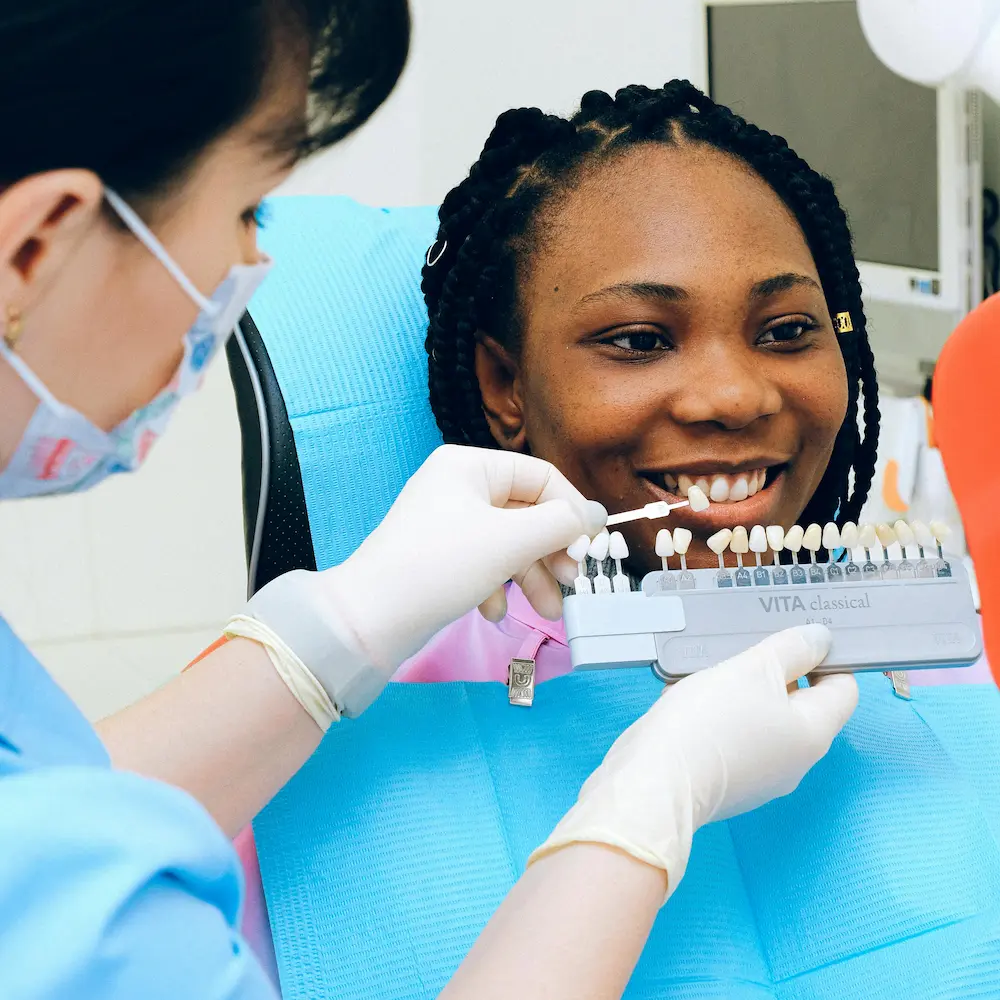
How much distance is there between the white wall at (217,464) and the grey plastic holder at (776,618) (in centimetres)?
157

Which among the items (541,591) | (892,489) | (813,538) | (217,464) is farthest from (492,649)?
(217,464)

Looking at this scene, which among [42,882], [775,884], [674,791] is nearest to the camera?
[42,882]

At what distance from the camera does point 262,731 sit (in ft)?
3.54

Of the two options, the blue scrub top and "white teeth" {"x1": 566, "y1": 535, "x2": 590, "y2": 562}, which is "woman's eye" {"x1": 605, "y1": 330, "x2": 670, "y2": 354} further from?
the blue scrub top

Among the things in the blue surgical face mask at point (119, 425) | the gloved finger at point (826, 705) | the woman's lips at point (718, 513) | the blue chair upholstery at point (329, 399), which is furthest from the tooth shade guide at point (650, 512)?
the blue surgical face mask at point (119, 425)

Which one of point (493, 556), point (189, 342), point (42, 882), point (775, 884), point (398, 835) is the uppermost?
point (189, 342)

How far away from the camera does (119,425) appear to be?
0.77m

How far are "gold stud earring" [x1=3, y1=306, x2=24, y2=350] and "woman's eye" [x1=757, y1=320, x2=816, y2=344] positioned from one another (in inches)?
34.0

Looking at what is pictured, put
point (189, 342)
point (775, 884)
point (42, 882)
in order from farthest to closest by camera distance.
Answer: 1. point (775, 884)
2. point (189, 342)
3. point (42, 882)

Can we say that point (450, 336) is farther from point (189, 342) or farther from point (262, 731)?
point (189, 342)

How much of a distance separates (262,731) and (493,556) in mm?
274

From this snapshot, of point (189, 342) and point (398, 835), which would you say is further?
point (398, 835)

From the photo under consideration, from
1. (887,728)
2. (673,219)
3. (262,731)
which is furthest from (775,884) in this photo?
(673,219)

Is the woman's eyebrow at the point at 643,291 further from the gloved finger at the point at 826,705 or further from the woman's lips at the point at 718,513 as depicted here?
the gloved finger at the point at 826,705
